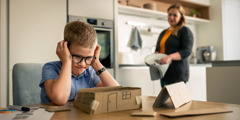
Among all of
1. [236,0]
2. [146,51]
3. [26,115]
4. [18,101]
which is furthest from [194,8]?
[26,115]

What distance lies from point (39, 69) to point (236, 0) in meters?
4.65

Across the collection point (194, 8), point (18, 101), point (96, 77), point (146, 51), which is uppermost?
point (194, 8)

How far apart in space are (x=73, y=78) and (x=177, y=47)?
1.48 m

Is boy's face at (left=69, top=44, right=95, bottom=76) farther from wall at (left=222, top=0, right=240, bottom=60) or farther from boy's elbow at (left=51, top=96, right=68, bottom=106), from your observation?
wall at (left=222, top=0, right=240, bottom=60)

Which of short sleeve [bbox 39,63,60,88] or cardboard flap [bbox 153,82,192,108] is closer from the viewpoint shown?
cardboard flap [bbox 153,82,192,108]

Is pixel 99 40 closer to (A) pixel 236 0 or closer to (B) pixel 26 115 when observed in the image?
(B) pixel 26 115

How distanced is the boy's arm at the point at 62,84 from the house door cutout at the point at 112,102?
12.2 inches

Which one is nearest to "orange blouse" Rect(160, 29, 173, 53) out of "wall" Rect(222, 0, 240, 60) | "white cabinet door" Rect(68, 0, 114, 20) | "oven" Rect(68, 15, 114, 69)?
"oven" Rect(68, 15, 114, 69)

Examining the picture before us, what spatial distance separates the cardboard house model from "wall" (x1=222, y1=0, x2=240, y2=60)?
4.22 metres

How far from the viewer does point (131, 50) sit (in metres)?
3.88

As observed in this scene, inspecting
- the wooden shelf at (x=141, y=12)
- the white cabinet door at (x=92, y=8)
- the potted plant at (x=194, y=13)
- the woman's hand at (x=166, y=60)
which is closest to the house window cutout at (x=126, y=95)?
the woman's hand at (x=166, y=60)

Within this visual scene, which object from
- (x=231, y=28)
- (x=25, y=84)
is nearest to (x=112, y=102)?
(x=25, y=84)

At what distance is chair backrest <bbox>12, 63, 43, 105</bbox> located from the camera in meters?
1.22

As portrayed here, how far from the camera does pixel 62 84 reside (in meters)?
1.05
